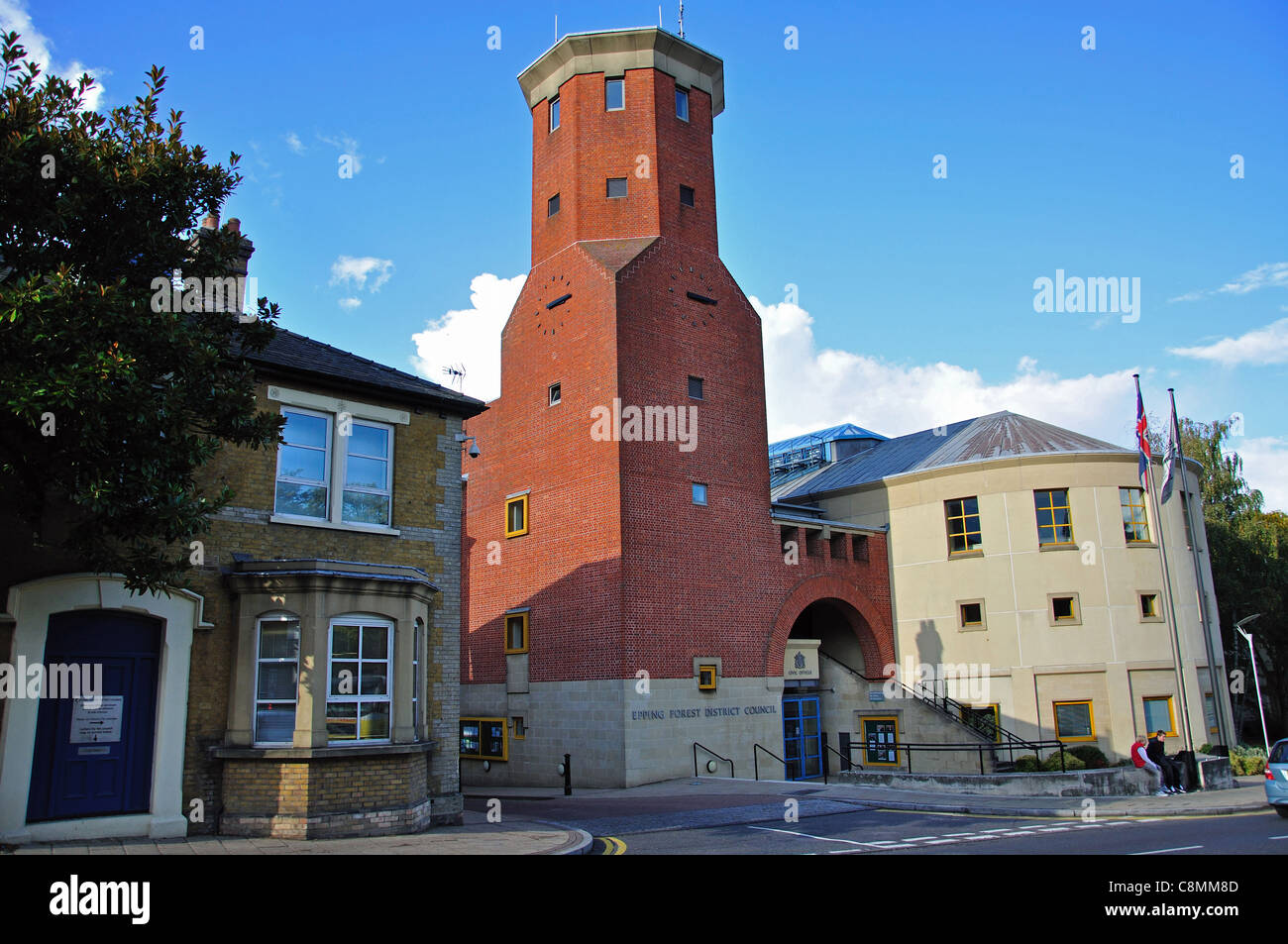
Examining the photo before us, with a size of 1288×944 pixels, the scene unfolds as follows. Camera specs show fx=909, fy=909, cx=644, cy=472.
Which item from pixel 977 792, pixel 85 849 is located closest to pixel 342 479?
pixel 85 849

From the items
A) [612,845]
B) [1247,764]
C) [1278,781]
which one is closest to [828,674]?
[1247,764]

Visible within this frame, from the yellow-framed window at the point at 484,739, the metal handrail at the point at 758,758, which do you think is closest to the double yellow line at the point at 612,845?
the metal handrail at the point at 758,758

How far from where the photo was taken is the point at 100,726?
12648 mm

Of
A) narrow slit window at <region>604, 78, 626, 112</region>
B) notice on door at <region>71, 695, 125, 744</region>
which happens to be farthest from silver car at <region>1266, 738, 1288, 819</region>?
narrow slit window at <region>604, 78, 626, 112</region>

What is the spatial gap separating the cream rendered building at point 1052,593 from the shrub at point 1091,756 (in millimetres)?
2266

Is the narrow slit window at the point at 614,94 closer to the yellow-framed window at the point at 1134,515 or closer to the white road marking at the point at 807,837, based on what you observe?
the yellow-framed window at the point at 1134,515

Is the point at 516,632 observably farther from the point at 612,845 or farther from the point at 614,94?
the point at 614,94

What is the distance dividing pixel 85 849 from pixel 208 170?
28.2 ft

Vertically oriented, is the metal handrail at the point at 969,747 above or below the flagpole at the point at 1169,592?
below

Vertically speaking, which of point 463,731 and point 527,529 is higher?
point 527,529

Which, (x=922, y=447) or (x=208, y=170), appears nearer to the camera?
(x=208, y=170)

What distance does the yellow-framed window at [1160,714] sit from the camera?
91.5 ft
